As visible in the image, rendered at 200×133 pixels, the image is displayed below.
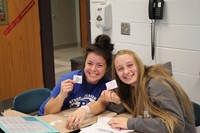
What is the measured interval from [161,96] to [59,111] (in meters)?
0.69

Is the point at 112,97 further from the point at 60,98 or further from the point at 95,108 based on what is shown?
the point at 60,98

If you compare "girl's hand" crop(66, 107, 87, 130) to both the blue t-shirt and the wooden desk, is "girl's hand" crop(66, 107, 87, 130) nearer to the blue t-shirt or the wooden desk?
the wooden desk

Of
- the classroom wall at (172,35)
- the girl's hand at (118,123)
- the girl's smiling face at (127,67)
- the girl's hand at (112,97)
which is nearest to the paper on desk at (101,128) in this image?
the girl's hand at (118,123)

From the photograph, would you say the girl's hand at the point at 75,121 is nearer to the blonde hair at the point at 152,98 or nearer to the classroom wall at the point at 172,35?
the blonde hair at the point at 152,98

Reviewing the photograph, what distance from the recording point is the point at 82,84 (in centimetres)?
191

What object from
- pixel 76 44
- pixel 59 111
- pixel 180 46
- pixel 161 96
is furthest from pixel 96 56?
pixel 76 44

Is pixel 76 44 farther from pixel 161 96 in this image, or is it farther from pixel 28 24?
pixel 161 96

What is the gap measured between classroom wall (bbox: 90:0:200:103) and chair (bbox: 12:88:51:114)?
1048 millimetres

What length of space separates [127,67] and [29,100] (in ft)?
3.29

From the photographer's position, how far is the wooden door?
3512 millimetres

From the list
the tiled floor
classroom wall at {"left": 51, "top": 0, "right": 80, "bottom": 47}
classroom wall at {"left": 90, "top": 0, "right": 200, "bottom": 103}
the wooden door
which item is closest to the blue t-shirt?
classroom wall at {"left": 90, "top": 0, "right": 200, "bottom": 103}

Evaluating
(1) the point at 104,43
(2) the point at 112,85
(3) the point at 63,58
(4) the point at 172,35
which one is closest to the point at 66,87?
(2) the point at 112,85

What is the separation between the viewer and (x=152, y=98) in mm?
1455

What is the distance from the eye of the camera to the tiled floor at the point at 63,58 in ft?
17.6
